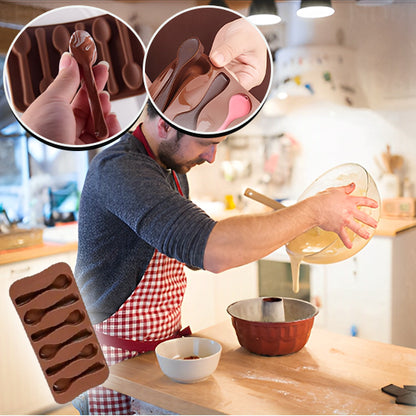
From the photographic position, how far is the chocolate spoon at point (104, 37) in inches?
31.3

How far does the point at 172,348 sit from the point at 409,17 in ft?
2.47

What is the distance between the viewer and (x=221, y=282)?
170 cm

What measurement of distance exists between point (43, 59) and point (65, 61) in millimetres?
30

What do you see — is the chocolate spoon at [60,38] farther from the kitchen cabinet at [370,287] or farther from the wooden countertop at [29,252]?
the kitchen cabinet at [370,287]

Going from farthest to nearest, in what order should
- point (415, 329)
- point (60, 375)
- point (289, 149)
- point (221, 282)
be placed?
point (289, 149), point (221, 282), point (415, 329), point (60, 375)

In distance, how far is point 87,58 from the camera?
0.79m

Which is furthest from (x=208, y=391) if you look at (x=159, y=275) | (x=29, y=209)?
(x=29, y=209)

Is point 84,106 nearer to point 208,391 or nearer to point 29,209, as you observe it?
point 29,209

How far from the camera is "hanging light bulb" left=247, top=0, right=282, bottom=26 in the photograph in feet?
3.05

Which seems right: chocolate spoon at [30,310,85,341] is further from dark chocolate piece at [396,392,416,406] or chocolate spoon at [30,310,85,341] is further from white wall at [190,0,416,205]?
white wall at [190,0,416,205]

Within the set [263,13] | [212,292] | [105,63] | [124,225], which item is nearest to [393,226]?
[212,292]

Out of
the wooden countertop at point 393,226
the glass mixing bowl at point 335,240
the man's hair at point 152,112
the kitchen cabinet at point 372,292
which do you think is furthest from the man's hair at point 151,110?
the wooden countertop at point 393,226

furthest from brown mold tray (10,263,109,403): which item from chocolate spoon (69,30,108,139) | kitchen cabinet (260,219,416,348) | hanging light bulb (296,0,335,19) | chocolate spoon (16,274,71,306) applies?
kitchen cabinet (260,219,416,348)

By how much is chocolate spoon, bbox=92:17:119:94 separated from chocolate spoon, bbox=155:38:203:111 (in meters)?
0.07
